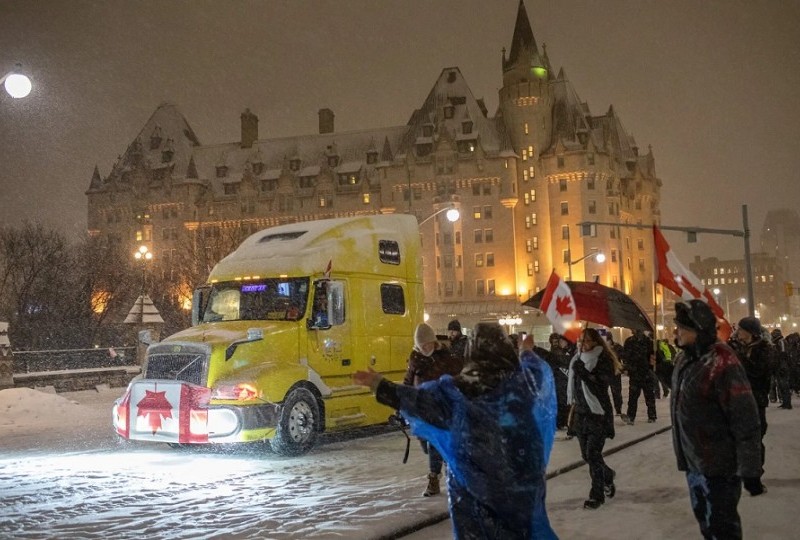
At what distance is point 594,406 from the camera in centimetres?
877

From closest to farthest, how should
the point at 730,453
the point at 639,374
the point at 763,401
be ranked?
the point at 730,453 < the point at 763,401 < the point at 639,374

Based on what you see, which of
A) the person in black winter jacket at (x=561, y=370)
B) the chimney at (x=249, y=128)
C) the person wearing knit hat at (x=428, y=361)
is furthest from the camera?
the chimney at (x=249, y=128)

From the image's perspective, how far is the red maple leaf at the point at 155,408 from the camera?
41.2 ft

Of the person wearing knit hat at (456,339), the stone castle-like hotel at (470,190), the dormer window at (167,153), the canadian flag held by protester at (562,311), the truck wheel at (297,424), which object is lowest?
the truck wheel at (297,424)

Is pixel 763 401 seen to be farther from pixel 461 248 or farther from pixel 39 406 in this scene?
pixel 461 248

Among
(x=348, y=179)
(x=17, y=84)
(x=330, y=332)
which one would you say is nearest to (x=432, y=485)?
(x=330, y=332)

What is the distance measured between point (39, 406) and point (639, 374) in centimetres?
1448

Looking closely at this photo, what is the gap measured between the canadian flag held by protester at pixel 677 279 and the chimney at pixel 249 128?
110311 mm

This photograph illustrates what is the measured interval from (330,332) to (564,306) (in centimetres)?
637

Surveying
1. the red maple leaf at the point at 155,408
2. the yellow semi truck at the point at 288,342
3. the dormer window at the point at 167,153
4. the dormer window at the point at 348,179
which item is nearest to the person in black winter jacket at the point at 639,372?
the yellow semi truck at the point at 288,342

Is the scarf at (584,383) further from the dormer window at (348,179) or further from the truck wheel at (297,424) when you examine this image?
the dormer window at (348,179)

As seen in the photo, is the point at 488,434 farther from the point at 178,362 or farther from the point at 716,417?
the point at 178,362

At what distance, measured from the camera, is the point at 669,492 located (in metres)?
9.47

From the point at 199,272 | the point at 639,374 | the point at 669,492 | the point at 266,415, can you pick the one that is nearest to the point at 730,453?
the point at 669,492
